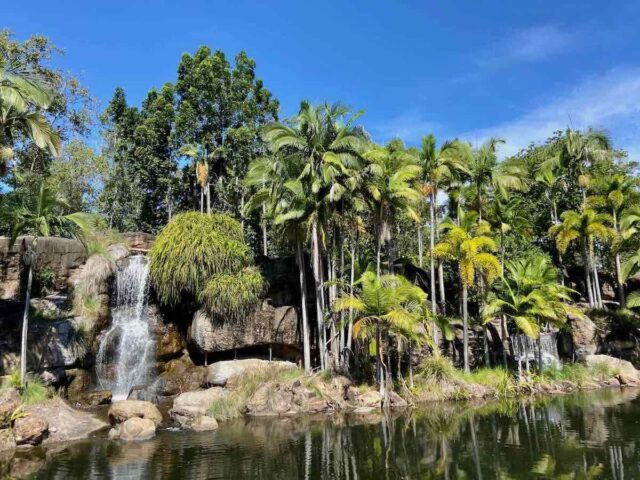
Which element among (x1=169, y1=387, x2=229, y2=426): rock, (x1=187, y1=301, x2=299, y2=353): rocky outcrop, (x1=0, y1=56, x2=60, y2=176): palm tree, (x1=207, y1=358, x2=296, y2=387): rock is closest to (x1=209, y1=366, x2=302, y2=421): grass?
(x1=169, y1=387, x2=229, y2=426): rock

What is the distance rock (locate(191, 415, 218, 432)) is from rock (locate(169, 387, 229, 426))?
24.4 inches

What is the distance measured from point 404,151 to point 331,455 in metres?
20.8

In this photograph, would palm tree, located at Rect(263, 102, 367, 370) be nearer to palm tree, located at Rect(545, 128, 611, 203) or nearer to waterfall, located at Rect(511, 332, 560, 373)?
waterfall, located at Rect(511, 332, 560, 373)

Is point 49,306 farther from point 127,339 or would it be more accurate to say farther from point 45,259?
point 127,339

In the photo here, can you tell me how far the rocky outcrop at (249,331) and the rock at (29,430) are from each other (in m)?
10.6

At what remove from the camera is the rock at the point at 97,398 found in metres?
24.8

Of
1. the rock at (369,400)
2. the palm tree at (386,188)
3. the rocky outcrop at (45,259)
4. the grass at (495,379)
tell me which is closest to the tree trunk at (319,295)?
the rock at (369,400)

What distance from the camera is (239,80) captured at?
44094mm

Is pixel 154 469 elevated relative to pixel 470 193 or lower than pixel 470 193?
lower

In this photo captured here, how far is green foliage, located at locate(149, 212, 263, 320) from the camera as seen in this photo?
28.8 meters

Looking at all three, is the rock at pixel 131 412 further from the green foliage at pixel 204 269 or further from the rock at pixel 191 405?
the green foliage at pixel 204 269

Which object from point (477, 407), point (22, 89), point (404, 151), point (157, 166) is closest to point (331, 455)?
point (477, 407)

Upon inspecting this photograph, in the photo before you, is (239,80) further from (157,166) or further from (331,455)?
(331,455)

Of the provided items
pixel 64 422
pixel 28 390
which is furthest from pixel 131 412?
pixel 28 390
